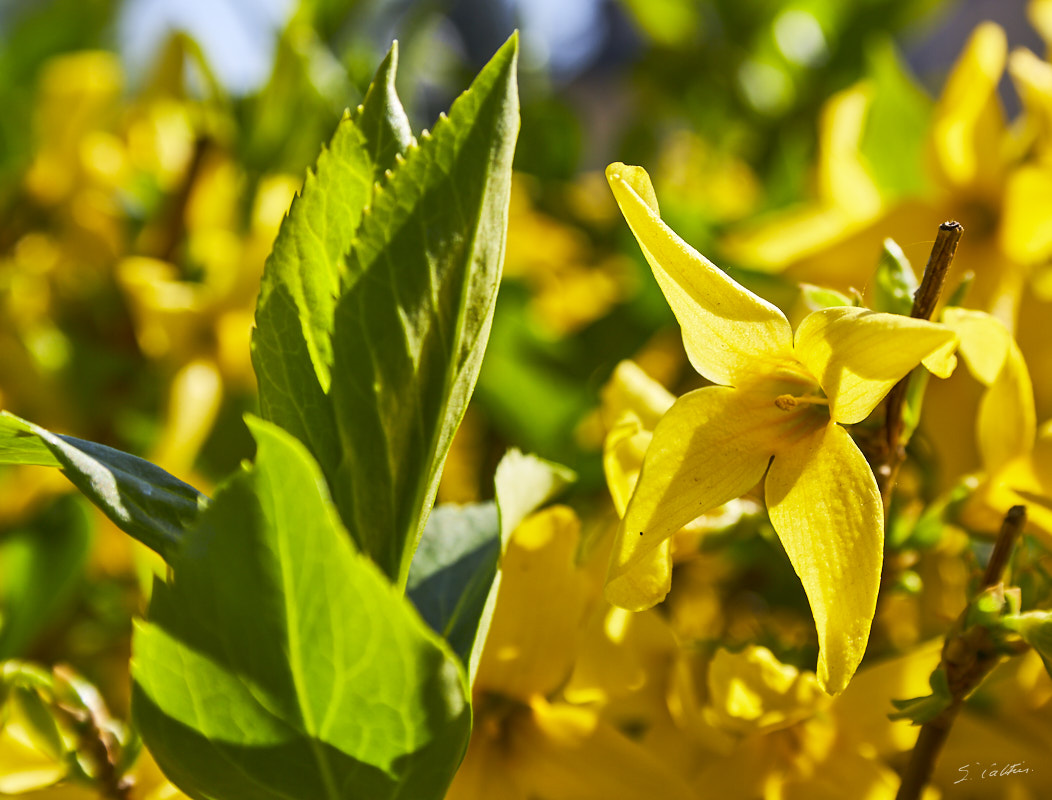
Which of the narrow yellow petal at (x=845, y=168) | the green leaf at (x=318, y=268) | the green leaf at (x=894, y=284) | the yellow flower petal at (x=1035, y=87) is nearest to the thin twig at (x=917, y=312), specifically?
the green leaf at (x=894, y=284)

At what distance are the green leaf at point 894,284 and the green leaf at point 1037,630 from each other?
0.15 metres

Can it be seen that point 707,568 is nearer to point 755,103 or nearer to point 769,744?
point 769,744

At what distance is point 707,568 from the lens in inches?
45.2

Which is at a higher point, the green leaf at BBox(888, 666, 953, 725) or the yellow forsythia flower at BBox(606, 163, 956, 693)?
the yellow forsythia flower at BBox(606, 163, 956, 693)

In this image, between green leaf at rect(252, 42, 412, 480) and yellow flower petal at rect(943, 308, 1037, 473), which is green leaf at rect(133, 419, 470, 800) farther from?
yellow flower petal at rect(943, 308, 1037, 473)

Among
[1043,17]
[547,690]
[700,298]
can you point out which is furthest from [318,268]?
[1043,17]

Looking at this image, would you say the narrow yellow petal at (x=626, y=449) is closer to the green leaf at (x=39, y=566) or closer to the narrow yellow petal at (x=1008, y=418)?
the narrow yellow petal at (x=1008, y=418)

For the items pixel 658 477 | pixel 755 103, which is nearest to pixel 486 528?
pixel 658 477

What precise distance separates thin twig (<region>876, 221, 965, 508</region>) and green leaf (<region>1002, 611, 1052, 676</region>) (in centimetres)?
9

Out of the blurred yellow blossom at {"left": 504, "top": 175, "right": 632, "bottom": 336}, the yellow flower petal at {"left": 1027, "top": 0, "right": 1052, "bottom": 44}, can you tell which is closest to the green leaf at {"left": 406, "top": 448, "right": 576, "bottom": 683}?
the yellow flower petal at {"left": 1027, "top": 0, "right": 1052, "bottom": 44}

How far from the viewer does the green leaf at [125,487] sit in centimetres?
39

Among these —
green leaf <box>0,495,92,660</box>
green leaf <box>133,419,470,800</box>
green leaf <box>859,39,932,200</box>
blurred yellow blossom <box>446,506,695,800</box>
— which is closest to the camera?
green leaf <box>133,419,470,800</box>

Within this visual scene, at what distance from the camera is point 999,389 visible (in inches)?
21.3

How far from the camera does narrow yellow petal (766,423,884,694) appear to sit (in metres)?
0.40
